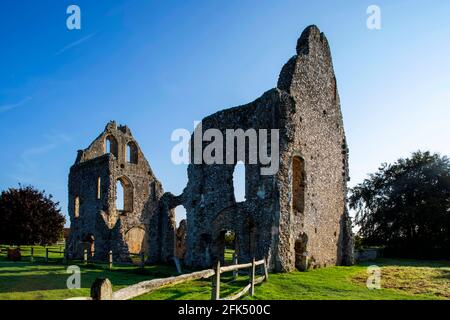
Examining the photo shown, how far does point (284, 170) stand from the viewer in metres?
16.7

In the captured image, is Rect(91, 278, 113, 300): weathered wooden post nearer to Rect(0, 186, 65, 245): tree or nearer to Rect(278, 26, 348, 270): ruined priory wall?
Rect(278, 26, 348, 270): ruined priory wall

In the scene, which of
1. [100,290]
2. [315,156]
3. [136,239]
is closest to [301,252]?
[315,156]

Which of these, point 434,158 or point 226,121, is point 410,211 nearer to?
point 434,158

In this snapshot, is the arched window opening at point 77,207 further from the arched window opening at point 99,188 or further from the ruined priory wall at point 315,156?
the ruined priory wall at point 315,156

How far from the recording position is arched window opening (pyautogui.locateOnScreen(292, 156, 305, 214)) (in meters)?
18.3

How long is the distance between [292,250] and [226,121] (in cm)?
695

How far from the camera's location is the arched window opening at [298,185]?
18328 millimetres

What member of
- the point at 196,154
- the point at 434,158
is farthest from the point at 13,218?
the point at 434,158

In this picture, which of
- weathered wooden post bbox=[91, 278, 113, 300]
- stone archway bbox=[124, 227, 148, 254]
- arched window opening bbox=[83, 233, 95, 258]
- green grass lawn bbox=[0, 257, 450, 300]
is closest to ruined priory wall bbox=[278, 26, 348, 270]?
green grass lawn bbox=[0, 257, 450, 300]

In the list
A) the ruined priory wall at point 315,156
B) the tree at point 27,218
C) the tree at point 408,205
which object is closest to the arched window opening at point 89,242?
the tree at point 27,218

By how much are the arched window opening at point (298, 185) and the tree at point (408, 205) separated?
1801 cm

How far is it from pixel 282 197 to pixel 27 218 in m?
28.5

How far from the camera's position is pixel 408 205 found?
3356cm

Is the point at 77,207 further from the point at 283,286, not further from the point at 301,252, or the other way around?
the point at 283,286
